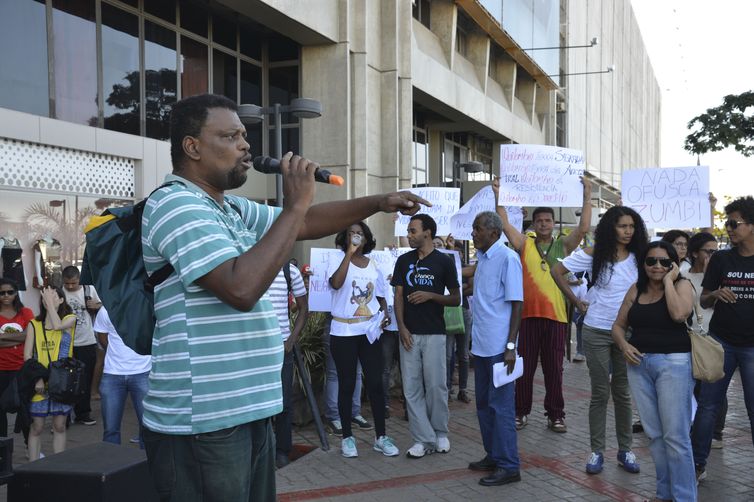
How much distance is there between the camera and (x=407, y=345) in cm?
634

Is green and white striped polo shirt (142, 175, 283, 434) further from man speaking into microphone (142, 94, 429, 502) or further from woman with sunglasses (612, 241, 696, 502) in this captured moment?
woman with sunglasses (612, 241, 696, 502)

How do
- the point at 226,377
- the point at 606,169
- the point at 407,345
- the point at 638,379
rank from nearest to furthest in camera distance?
the point at 226,377 < the point at 638,379 < the point at 407,345 < the point at 606,169

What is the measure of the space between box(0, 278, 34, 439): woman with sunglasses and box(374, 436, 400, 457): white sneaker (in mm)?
3215

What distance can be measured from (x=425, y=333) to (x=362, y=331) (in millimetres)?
608

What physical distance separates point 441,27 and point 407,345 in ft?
52.3

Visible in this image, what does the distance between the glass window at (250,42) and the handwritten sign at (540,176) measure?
1011 centimetres

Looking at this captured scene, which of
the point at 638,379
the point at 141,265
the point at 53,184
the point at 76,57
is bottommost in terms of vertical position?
the point at 638,379

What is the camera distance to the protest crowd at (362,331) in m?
2.09

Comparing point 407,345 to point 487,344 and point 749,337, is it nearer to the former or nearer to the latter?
point 487,344

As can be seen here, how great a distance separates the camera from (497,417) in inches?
220

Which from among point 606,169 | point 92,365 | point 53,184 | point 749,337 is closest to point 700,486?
point 749,337

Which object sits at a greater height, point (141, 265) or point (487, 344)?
point (141, 265)

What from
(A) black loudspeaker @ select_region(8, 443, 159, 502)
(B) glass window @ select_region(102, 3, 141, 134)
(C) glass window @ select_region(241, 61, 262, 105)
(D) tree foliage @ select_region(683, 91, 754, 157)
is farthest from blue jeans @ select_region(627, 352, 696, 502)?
(D) tree foliage @ select_region(683, 91, 754, 157)

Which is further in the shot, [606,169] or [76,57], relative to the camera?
[606,169]
